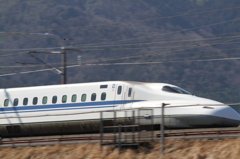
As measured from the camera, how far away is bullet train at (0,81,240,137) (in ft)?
81.0

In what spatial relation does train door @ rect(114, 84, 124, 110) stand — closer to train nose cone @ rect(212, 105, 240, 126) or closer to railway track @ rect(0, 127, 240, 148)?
railway track @ rect(0, 127, 240, 148)

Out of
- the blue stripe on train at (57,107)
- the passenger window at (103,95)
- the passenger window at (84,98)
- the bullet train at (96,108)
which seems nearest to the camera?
the bullet train at (96,108)

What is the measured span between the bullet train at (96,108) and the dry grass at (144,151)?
1.86 meters

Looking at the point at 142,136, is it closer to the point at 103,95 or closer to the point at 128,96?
the point at 128,96

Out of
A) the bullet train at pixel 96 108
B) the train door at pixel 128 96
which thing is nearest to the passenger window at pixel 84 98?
the bullet train at pixel 96 108

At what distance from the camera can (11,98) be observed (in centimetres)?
3119

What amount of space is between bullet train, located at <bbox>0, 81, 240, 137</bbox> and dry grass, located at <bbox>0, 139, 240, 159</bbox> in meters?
1.86

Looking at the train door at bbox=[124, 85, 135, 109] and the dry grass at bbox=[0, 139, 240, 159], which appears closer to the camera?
the dry grass at bbox=[0, 139, 240, 159]

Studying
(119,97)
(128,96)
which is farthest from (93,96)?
(128,96)

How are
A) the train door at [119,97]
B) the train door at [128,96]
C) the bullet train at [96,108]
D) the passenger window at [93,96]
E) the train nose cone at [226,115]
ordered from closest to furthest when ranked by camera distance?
the train nose cone at [226,115] < the bullet train at [96,108] < the train door at [128,96] < the train door at [119,97] < the passenger window at [93,96]

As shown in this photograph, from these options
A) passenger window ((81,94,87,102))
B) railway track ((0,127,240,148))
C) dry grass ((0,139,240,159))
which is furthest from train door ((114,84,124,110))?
dry grass ((0,139,240,159))

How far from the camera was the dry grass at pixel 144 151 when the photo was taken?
1934 centimetres

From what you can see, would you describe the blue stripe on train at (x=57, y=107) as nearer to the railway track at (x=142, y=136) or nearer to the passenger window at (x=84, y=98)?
the passenger window at (x=84, y=98)

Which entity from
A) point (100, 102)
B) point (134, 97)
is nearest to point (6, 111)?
point (100, 102)
